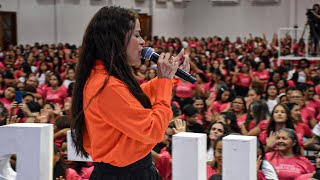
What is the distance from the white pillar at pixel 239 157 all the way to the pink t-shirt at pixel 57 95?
7.37 m

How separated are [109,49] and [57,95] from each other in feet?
25.0

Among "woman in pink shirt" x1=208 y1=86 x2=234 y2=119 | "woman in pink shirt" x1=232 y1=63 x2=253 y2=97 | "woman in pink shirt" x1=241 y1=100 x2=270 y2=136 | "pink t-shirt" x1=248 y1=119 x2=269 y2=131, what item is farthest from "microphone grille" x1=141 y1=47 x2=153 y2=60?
"woman in pink shirt" x1=232 y1=63 x2=253 y2=97

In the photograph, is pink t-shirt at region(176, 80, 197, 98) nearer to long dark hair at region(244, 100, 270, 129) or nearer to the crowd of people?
the crowd of people

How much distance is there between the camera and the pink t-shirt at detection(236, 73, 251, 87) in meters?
11.5

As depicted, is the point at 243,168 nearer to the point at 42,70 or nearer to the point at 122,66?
the point at 122,66

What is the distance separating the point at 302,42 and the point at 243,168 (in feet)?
59.2

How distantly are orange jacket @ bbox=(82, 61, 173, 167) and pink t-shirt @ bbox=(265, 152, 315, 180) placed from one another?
2839 mm

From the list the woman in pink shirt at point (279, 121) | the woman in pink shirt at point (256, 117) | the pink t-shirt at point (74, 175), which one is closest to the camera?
the pink t-shirt at point (74, 175)

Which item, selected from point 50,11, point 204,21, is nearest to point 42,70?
point 50,11

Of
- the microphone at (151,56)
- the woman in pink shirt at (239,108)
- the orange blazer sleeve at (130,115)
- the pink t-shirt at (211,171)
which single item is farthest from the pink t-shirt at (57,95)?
the orange blazer sleeve at (130,115)

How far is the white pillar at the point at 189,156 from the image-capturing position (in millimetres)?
2500

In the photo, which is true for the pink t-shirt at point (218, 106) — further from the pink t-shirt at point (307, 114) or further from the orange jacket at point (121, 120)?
the orange jacket at point (121, 120)

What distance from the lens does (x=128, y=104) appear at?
2197 mm

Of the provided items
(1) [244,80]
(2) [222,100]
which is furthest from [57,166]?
(1) [244,80]
